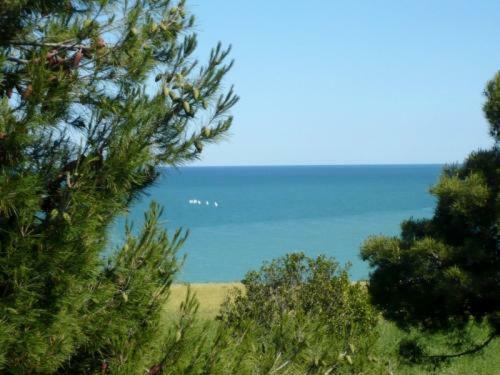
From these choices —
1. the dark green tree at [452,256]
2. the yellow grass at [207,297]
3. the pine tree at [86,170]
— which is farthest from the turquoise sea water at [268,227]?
the dark green tree at [452,256]

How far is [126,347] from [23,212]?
100cm

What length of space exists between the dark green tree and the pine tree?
14.6 ft

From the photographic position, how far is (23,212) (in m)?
3.40

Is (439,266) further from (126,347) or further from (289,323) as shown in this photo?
(126,347)

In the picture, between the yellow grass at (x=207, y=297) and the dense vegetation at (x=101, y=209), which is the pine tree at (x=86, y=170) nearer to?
the dense vegetation at (x=101, y=209)

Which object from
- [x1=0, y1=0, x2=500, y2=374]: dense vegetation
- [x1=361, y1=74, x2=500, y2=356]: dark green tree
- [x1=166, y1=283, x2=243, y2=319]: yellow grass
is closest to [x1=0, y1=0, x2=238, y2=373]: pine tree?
[x1=0, y1=0, x2=500, y2=374]: dense vegetation

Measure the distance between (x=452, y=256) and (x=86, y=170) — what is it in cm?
548

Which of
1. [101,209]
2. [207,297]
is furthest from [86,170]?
[207,297]

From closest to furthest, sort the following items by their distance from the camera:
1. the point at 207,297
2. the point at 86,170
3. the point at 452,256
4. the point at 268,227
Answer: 1. the point at 86,170
2. the point at 452,256
3. the point at 207,297
4. the point at 268,227

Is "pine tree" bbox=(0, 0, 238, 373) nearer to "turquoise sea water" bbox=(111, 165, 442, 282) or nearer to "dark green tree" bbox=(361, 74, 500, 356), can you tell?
"turquoise sea water" bbox=(111, 165, 442, 282)

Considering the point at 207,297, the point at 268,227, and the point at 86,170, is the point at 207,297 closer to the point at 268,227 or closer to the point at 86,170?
the point at 86,170

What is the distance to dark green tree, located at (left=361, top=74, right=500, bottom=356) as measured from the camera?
7.89 m

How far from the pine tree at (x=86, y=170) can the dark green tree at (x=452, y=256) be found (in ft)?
14.6

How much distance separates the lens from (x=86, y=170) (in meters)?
3.56
